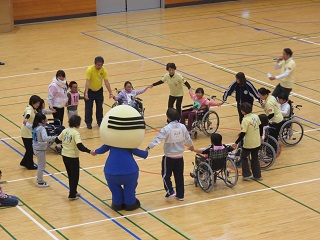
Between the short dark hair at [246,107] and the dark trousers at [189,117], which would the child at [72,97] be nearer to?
the dark trousers at [189,117]

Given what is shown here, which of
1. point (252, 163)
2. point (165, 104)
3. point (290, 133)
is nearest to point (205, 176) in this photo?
point (252, 163)

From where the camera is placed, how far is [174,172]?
14.1m

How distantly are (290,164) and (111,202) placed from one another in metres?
3.93

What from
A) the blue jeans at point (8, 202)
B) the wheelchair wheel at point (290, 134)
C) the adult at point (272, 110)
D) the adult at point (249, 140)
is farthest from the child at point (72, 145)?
the wheelchair wheel at point (290, 134)

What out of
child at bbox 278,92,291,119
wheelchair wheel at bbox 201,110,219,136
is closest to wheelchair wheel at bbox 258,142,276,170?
child at bbox 278,92,291,119

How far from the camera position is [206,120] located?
57.8 feet

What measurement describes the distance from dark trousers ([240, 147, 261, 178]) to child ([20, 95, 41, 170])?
4.10 meters

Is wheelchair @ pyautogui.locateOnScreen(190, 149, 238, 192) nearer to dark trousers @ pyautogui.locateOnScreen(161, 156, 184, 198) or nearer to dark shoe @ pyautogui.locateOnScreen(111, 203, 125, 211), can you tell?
dark trousers @ pyautogui.locateOnScreen(161, 156, 184, 198)

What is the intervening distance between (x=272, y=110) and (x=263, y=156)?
3.75ft

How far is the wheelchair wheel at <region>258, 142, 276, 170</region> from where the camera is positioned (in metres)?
15.6

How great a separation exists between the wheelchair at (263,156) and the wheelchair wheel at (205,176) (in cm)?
109

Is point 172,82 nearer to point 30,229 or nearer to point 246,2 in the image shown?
point 30,229

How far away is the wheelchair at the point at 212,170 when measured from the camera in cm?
1440

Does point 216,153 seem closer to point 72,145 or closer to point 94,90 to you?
point 72,145
